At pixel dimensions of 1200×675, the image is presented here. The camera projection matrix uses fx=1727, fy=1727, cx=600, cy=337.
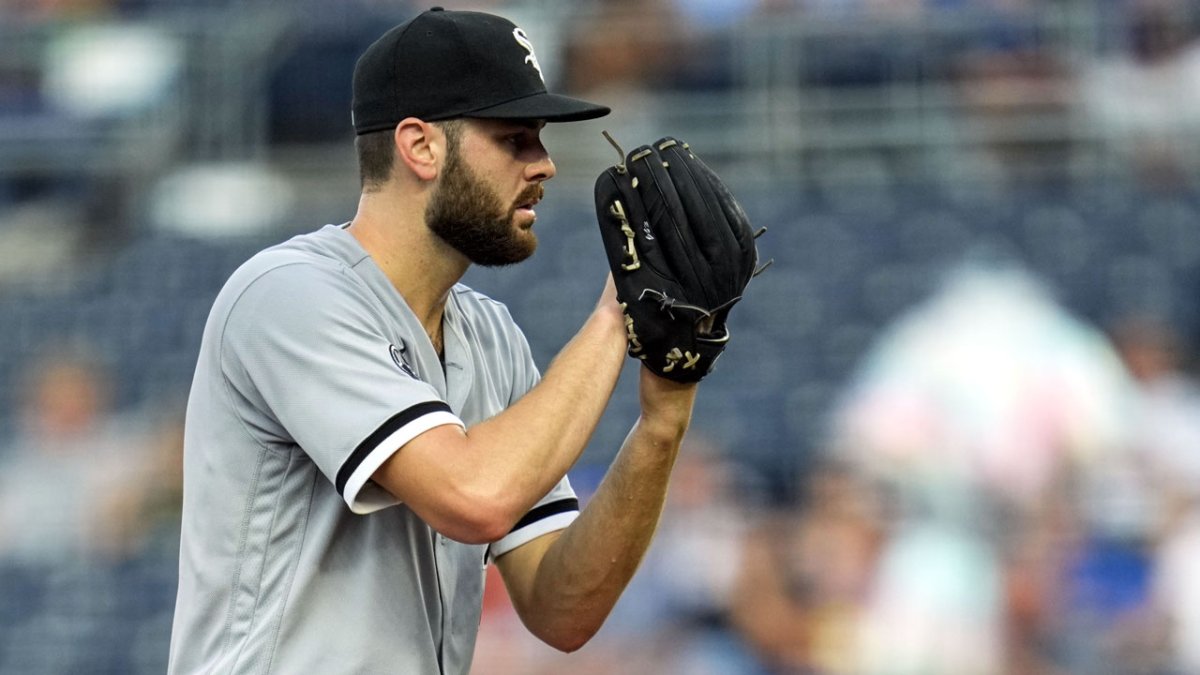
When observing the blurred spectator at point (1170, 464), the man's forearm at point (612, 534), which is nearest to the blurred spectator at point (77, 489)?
the blurred spectator at point (1170, 464)

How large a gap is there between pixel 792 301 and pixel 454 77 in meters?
5.22

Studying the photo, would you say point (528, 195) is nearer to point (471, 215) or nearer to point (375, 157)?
point (471, 215)

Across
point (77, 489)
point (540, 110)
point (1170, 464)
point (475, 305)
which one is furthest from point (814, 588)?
point (540, 110)

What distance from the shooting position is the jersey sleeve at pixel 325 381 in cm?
233

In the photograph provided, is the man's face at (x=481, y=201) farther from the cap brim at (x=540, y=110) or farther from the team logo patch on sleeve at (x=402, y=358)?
the team logo patch on sleeve at (x=402, y=358)

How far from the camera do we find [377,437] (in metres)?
2.32

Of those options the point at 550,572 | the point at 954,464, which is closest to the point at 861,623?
the point at 954,464

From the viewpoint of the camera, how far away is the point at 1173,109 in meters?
7.46

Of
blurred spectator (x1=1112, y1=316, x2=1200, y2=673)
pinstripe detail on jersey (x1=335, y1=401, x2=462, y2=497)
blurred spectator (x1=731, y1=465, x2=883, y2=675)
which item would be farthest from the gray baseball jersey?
blurred spectator (x1=1112, y1=316, x2=1200, y2=673)

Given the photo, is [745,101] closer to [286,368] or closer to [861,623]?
[861,623]

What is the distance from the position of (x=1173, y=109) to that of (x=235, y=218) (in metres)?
4.28

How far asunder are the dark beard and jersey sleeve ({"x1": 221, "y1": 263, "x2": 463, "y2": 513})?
0.21 metres

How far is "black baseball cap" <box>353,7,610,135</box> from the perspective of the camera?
8.35ft

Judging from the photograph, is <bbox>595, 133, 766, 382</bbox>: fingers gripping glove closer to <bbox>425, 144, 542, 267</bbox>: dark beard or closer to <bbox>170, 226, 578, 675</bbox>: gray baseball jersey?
<bbox>425, 144, 542, 267</bbox>: dark beard
